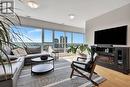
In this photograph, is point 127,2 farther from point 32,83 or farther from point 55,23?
point 55,23

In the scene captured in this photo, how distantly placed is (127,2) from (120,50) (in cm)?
168

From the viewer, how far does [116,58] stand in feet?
11.6

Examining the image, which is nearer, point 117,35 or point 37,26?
point 117,35

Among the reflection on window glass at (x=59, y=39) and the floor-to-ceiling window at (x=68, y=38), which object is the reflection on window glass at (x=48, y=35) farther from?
the floor-to-ceiling window at (x=68, y=38)

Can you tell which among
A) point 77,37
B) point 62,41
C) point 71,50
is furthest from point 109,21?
point 77,37

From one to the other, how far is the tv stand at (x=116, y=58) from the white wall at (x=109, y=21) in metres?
0.39

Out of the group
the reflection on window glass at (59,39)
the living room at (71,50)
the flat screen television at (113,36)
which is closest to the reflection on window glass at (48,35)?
the living room at (71,50)

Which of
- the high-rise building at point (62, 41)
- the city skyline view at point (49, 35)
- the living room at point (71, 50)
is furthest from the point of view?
the high-rise building at point (62, 41)

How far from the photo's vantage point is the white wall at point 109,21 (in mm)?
3490

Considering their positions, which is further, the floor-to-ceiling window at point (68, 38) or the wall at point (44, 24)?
the floor-to-ceiling window at point (68, 38)

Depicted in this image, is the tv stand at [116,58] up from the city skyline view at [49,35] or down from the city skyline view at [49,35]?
down

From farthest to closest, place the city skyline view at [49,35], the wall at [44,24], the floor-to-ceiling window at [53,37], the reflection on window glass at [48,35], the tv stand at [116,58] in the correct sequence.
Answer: the reflection on window glass at [48,35] → the floor-to-ceiling window at [53,37] → the city skyline view at [49,35] → the wall at [44,24] → the tv stand at [116,58]

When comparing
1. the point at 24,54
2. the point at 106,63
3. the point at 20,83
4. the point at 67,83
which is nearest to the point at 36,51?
the point at 24,54

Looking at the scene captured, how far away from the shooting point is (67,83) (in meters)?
2.43
